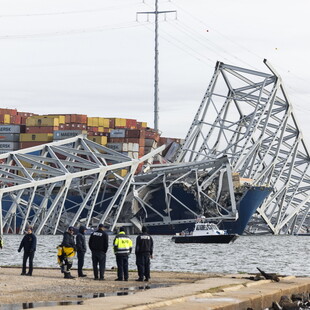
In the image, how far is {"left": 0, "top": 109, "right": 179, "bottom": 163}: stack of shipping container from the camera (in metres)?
118

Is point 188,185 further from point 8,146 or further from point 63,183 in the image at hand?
point 8,146

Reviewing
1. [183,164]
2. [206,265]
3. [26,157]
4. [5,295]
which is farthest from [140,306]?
[183,164]

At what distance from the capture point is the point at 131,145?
117500 millimetres

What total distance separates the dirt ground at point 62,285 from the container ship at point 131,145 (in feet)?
227

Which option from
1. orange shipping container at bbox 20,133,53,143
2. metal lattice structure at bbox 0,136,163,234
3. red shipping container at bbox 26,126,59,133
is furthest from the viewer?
red shipping container at bbox 26,126,59,133

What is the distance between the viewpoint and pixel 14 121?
4931 inches

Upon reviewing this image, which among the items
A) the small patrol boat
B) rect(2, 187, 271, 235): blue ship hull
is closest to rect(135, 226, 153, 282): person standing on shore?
the small patrol boat

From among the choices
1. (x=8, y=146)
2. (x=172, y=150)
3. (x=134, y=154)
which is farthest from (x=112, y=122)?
(x=8, y=146)

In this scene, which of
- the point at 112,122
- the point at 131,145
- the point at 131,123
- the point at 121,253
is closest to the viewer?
the point at 121,253

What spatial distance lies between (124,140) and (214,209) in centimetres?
2138

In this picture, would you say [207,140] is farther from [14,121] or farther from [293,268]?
[293,268]

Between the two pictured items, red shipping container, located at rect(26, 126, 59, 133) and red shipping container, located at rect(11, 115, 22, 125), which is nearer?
red shipping container, located at rect(26, 126, 59, 133)

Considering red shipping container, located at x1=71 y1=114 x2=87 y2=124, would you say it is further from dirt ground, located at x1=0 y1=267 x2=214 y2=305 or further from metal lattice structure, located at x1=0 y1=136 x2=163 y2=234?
dirt ground, located at x1=0 y1=267 x2=214 y2=305

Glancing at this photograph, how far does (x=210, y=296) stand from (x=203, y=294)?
0.17 metres
